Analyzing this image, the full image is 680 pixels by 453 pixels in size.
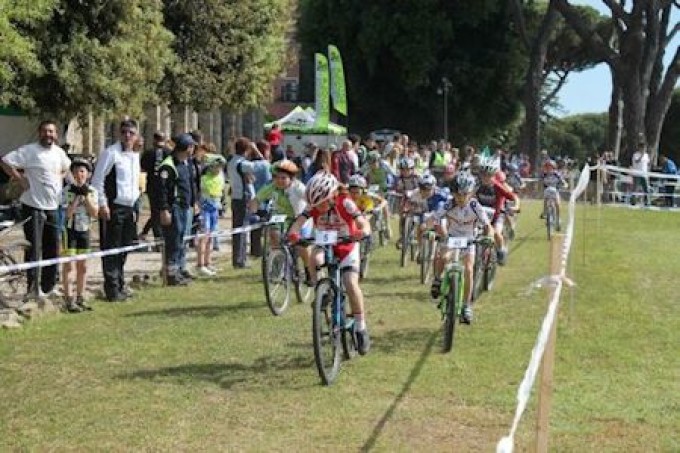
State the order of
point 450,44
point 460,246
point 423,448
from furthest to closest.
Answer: point 450,44 → point 460,246 → point 423,448

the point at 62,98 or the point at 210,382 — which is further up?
the point at 62,98

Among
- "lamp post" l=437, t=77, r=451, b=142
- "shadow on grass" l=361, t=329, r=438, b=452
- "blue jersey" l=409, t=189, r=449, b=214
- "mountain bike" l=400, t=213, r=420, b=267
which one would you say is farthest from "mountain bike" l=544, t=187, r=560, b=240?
"lamp post" l=437, t=77, r=451, b=142

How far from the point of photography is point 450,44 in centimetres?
5122

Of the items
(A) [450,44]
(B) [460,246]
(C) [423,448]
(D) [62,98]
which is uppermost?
(A) [450,44]

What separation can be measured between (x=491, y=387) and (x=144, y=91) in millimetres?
15423

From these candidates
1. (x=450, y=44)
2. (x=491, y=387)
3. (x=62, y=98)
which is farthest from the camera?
(x=450, y=44)

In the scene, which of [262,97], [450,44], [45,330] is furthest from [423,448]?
[450,44]

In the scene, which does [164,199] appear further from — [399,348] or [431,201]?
[399,348]

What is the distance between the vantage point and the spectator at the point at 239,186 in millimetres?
15312

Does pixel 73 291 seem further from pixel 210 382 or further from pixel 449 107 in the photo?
pixel 449 107

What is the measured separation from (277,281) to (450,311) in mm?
2850

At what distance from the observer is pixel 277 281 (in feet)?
37.7

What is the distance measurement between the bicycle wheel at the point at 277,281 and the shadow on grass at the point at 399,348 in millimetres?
1558

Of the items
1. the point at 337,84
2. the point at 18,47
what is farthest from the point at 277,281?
the point at 337,84
